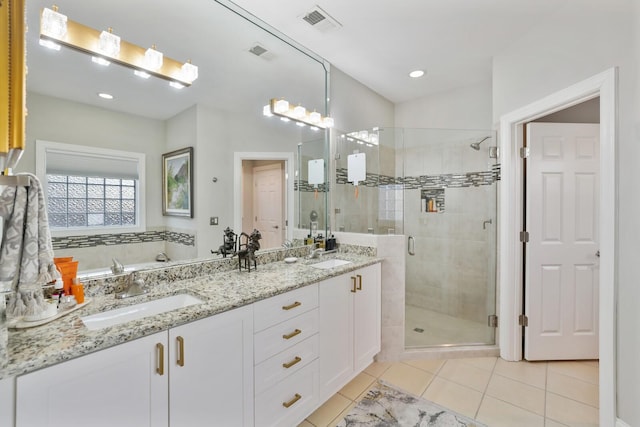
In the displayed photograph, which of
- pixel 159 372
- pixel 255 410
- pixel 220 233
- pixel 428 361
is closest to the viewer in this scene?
pixel 159 372

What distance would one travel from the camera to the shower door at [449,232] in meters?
2.85

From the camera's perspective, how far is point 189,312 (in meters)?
1.18

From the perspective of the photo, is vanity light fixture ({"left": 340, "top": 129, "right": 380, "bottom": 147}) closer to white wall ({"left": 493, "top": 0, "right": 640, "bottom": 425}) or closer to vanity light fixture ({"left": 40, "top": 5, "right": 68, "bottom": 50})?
white wall ({"left": 493, "top": 0, "right": 640, "bottom": 425})

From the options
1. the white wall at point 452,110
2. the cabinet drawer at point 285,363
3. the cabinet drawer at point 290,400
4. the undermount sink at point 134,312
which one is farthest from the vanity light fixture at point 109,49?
the white wall at point 452,110

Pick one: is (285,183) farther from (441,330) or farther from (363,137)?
(441,330)

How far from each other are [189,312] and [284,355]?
64cm

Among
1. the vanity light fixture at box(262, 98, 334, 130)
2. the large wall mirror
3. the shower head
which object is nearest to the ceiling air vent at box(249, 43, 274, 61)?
the large wall mirror

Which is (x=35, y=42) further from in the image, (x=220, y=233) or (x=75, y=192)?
(x=220, y=233)

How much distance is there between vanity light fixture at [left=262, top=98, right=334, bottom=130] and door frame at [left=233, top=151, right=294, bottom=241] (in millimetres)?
321

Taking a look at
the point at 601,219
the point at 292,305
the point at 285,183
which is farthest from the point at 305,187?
the point at 601,219

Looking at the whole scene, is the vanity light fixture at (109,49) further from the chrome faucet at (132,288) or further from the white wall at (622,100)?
the white wall at (622,100)

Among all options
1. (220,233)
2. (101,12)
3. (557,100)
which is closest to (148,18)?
(101,12)

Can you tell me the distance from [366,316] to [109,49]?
92.8 inches

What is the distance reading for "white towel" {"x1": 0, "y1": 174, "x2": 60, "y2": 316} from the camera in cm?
95
